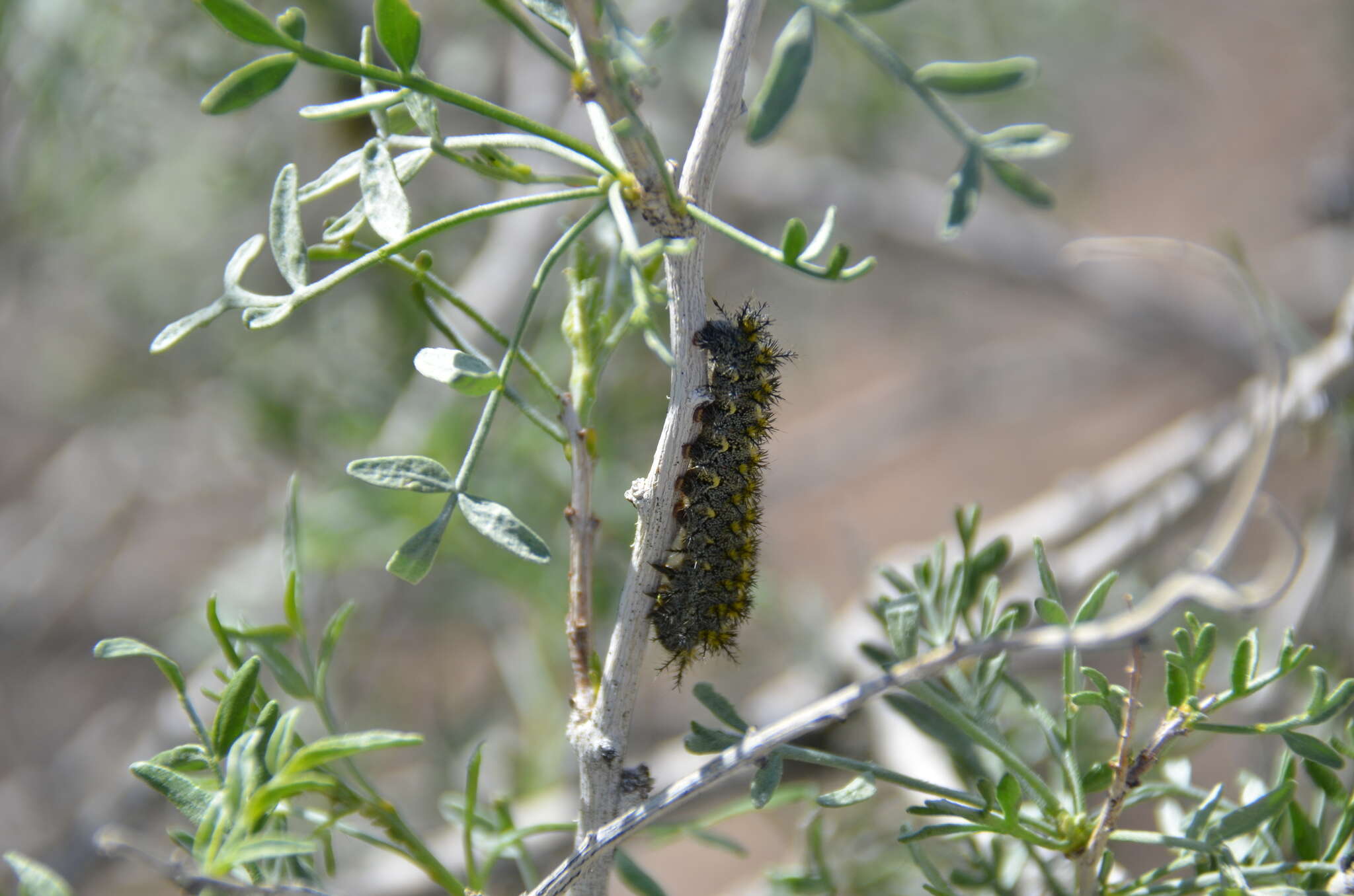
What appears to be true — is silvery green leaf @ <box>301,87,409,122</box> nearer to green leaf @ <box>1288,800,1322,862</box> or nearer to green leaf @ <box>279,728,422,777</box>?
green leaf @ <box>279,728,422,777</box>

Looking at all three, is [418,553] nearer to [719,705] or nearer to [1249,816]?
[719,705]

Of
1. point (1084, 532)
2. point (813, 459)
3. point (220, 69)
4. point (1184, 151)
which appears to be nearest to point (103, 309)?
point (220, 69)

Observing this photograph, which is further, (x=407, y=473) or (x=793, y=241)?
(x=407, y=473)

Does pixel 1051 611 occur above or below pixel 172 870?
above

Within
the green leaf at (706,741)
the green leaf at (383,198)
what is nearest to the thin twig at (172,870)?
the green leaf at (706,741)

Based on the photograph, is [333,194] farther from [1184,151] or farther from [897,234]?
[1184,151]

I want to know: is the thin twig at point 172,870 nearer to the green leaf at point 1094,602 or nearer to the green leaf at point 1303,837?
the green leaf at point 1094,602

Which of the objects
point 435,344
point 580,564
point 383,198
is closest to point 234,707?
point 580,564
